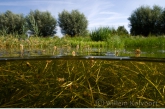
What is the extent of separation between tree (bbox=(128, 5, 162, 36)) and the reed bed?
32214 millimetres

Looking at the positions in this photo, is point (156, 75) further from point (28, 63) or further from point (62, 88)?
point (28, 63)

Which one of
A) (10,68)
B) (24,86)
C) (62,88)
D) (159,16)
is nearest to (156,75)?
(62,88)

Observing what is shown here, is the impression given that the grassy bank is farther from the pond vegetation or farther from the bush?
the pond vegetation

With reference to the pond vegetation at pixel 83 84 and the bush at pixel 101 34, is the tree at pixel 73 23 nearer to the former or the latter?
the bush at pixel 101 34

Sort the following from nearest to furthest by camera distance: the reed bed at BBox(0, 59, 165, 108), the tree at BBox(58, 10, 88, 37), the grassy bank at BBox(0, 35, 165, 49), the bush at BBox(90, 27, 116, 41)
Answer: the reed bed at BBox(0, 59, 165, 108) → the grassy bank at BBox(0, 35, 165, 49) → the bush at BBox(90, 27, 116, 41) → the tree at BBox(58, 10, 88, 37)

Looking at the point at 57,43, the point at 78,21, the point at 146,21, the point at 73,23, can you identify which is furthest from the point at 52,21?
the point at 57,43

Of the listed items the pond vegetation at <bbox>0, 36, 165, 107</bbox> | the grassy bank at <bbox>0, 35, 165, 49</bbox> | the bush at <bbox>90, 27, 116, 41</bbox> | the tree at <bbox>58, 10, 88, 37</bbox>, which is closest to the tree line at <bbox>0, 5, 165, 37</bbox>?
the tree at <bbox>58, 10, 88, 37</bbox>

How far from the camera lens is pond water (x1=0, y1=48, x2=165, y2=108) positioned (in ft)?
5.68

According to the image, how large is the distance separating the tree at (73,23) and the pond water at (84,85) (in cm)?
3284

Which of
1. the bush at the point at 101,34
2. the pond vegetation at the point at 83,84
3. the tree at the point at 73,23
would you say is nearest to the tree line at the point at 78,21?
the tree at the point at 73,23

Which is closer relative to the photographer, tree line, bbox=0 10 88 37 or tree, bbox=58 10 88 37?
tree line, bbox=0 10 88 37

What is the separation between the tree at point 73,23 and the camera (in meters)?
35.4

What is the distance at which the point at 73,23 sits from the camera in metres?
35.8

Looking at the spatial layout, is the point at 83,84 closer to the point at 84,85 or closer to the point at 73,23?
the point at 84,85
